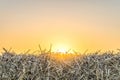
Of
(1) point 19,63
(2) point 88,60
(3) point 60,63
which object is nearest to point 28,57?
(1) point 19,63

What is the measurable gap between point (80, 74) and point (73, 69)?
0.16 metres

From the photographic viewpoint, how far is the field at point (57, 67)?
643 centimetres

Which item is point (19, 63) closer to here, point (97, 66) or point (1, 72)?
point (1, 72)

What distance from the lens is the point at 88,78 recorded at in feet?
21.2

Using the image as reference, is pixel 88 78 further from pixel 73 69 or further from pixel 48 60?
pixel 48 60

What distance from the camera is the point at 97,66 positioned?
21.7 ft

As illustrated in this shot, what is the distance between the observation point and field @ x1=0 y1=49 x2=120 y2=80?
6426mm

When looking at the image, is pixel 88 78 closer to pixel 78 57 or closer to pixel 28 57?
pixel 78 57

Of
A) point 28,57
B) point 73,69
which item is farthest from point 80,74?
point 28,57

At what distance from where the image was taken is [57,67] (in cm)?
648

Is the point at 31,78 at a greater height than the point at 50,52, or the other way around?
the point at 50,52

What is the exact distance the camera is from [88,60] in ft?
22.0

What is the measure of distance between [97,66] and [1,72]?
1763 millimetres

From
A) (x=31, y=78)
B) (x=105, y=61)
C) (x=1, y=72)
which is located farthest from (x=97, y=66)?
(x=1, y=72)
